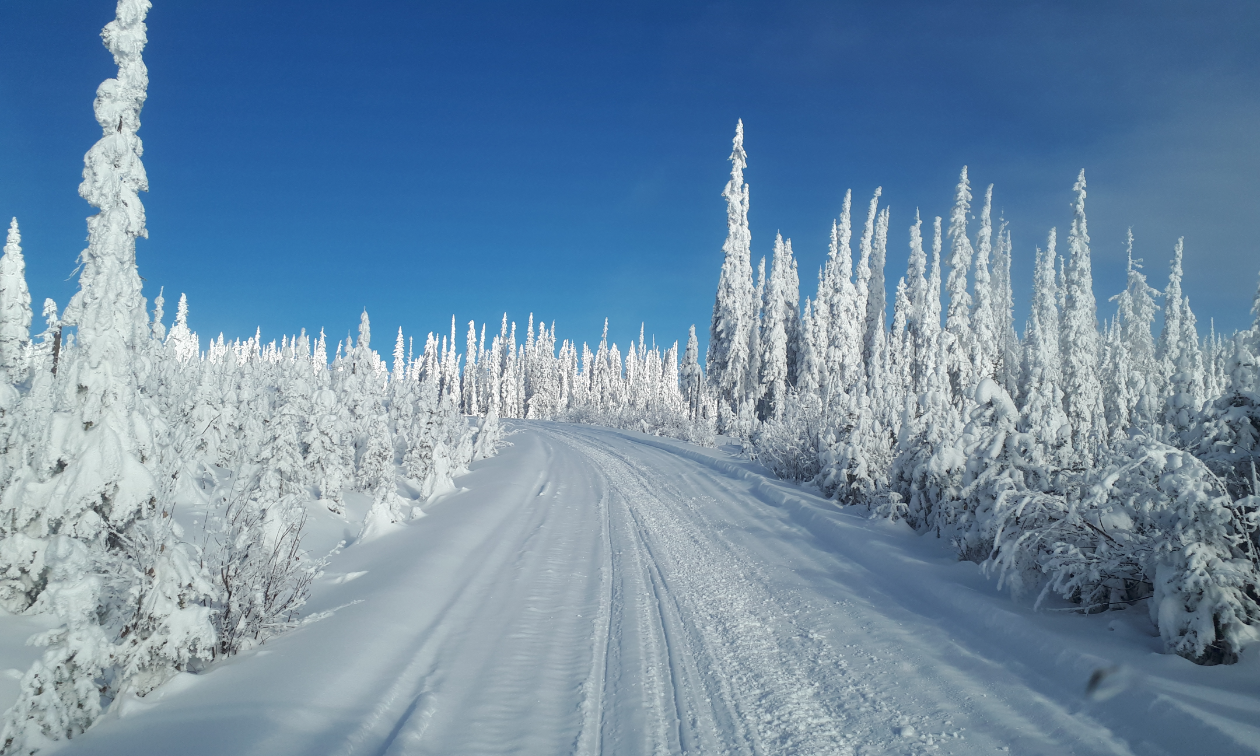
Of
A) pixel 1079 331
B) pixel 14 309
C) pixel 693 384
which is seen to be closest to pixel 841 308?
pixel 1079 331

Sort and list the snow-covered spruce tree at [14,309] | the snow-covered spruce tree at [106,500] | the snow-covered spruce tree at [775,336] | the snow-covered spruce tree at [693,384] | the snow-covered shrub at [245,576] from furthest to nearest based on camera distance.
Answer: the snow-covered spruce tree at [693,384]
the snow-covered spruce tree at [775,336]
the snow-covered spruce tree at [14,309]
the snow-covered shrub at [245,576]
the snow-covered spruce tree at [106,500]

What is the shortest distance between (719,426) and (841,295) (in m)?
11.5

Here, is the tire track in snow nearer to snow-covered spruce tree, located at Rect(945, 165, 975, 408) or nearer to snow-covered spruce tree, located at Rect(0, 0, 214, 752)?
snow-covered spruce tree, located at Rect(0, 0, 214, 752)

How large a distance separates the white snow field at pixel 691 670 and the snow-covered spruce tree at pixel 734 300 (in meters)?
31.1

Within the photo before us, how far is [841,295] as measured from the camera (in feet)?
118

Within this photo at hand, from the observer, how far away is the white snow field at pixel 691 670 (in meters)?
3.40

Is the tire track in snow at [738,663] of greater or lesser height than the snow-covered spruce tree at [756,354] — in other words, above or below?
below

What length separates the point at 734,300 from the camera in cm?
3906

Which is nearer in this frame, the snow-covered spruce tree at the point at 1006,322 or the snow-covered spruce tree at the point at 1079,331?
the snow-covered spruce tree at the point at 1079,331

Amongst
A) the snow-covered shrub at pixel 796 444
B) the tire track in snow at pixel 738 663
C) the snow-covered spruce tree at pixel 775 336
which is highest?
the snow-covered spruce tree at pixel 775 336

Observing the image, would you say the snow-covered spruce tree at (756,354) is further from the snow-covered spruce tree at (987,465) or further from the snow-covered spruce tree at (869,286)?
the snow-covered spruce tree at (987,465)

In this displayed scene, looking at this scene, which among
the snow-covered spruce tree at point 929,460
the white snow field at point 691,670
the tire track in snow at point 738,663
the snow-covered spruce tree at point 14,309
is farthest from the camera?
the snow-covered spruce tree at point 14,309

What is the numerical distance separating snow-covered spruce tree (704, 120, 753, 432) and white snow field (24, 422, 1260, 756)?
31.1m

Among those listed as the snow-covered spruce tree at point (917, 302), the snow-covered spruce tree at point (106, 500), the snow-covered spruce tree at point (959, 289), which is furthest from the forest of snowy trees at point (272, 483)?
the snow-covered spruce tree at point (917, 302)
